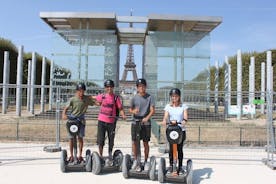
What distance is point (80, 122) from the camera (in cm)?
725

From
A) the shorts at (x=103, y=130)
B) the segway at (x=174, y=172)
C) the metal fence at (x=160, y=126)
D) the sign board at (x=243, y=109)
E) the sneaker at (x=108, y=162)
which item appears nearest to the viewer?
the segway at (x=174, y=172)

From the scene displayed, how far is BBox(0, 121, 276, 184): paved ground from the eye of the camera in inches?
258

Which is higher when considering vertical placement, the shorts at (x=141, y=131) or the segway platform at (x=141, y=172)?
the shorts at (x=141, y=131)

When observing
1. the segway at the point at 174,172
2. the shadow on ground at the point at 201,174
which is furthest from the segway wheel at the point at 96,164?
the shadow on ground at the point at 201,174

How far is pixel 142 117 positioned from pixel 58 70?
55.1ft

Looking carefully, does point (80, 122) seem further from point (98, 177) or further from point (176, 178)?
point (176, 178)

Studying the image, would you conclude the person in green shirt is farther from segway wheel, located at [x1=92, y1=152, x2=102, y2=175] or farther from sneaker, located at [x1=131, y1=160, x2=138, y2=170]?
sneaker, located at [x1=131, y1=160, x2=138, y2=170]

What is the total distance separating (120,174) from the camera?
6.93 meters

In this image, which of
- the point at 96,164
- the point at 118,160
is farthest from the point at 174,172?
the point at 96,164

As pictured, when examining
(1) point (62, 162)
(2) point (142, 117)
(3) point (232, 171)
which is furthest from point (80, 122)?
(3) point (232, 171)

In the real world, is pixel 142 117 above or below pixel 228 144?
above

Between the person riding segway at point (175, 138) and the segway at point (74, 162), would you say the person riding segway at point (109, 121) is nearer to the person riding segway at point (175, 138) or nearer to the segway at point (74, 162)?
the segway at point (74, 162)

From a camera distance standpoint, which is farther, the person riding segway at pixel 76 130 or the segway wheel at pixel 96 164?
the person riding segway at pixel 76 130

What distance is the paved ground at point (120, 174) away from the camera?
6.54 m
